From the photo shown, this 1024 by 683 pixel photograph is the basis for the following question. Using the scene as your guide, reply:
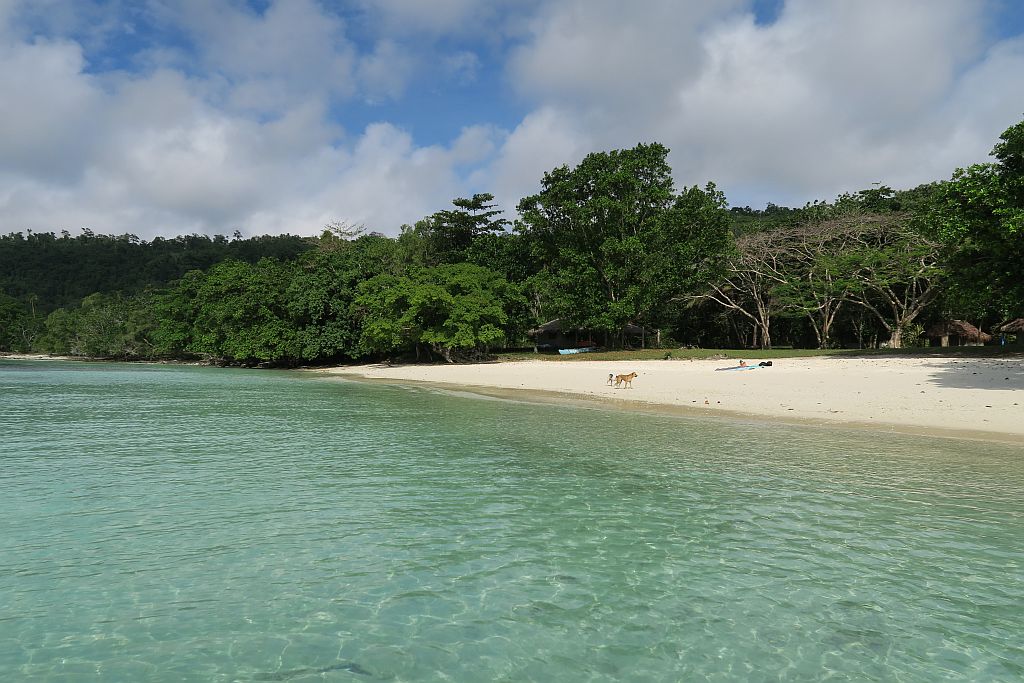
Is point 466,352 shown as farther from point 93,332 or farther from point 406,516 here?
point 93,332

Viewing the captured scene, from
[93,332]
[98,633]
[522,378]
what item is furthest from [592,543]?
[93,332]

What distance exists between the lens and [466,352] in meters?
45.5

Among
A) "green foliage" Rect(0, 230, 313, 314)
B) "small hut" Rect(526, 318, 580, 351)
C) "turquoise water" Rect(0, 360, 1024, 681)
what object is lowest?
"turquoise water" Rect(0, 360, 1024, 681)

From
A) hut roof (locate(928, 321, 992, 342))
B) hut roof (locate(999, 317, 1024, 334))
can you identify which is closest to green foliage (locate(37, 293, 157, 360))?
hut roof (locate(928, 321, 992, 342))

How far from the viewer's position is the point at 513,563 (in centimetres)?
637

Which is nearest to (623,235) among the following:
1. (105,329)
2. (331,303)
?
(331,303)

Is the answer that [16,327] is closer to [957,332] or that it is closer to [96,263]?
[96,263]

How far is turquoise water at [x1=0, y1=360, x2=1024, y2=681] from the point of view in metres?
4.57

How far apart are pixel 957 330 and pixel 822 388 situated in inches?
1550

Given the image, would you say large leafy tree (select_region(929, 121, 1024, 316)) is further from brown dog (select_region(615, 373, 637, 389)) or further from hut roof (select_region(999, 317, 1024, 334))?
hut roof (select_region(999, 317, 1024, 334))

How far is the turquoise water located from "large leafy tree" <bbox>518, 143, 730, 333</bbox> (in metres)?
31.3

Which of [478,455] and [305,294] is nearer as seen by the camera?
[478,455]

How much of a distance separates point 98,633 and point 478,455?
769cm

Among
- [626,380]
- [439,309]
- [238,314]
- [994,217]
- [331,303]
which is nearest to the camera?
[994,217]
